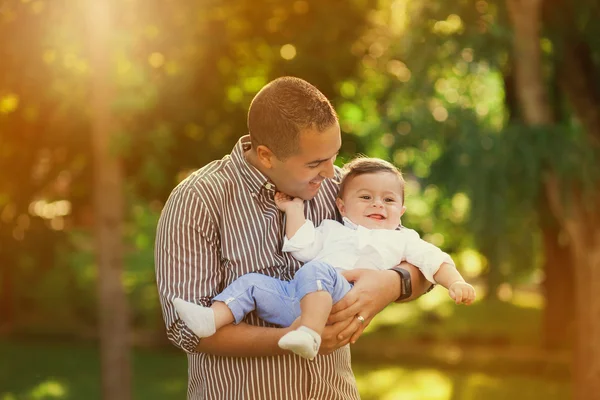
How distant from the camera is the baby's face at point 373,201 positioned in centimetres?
291

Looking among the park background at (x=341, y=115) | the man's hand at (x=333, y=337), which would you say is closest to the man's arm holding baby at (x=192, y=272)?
the man's hand at (x=333, y=337)

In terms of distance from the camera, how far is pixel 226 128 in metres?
9.67

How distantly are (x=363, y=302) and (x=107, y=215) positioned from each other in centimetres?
626

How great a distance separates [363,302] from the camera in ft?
8.68

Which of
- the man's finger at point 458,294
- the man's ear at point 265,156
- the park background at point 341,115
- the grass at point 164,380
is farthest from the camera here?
the grass at point 164,380

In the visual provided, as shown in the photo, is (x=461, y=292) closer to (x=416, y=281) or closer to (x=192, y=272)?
(x=416, y=281)

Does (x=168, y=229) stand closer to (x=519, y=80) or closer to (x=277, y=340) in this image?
(x=277, y=340)

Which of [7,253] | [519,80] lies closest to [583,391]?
[519,80]

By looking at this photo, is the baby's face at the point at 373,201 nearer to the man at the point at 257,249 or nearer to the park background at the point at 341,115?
the man at the point at 257,249

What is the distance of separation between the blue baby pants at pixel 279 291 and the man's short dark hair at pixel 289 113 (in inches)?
13.4

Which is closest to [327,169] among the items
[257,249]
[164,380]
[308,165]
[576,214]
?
[308,165]

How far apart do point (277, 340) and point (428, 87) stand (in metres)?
6.24

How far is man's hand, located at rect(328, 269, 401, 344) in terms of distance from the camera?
2611 mm

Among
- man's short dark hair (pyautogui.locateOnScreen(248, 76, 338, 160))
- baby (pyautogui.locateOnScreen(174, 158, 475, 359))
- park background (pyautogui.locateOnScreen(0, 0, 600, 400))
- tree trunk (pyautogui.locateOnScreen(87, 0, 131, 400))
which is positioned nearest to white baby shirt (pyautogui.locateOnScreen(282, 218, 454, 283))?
baby (pyautogui.locateOnScreen(174, 158, 475, 359))
